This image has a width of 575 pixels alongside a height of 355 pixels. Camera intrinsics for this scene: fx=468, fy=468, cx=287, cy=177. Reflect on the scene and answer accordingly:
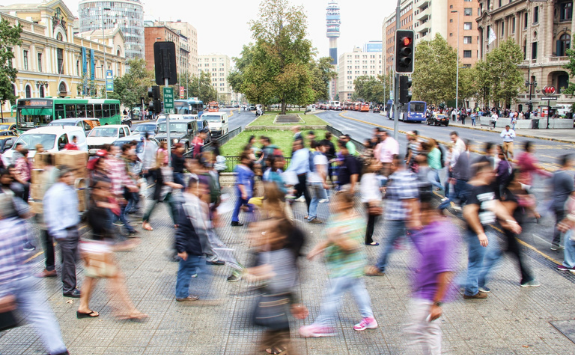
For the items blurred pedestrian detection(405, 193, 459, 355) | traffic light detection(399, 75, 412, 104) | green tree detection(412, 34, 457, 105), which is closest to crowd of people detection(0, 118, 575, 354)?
blurred pedestrian detection(405, 193, 459, 355)

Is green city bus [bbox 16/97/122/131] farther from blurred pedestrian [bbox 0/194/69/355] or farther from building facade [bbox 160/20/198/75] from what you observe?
building facade [bbox 160/20/198/75]

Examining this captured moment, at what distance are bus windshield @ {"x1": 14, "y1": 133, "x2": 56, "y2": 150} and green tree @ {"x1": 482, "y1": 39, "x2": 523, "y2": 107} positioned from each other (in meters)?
46.7

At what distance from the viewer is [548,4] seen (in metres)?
63.1

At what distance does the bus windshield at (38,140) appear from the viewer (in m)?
16.3

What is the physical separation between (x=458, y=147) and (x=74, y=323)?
930 cm

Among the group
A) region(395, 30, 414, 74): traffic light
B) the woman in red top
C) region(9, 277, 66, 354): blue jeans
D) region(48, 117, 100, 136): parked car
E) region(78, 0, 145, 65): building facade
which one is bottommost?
region(9, 277, 66, 354): blue jeans

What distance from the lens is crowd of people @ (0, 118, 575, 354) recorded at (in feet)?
14.2

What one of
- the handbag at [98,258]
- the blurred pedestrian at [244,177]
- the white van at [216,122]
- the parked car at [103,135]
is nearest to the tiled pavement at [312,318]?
the handbag at [98,258]

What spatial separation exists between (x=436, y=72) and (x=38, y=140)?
51.6 meters

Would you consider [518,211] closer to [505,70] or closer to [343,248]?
[343,248]

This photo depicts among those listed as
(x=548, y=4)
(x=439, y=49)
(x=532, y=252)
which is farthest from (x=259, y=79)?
(x=532, y=252)

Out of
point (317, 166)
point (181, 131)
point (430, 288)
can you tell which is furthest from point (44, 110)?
point (430, 288)

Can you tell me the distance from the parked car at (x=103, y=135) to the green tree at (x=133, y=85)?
4135 centimetres

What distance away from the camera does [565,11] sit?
6341 centimetres
